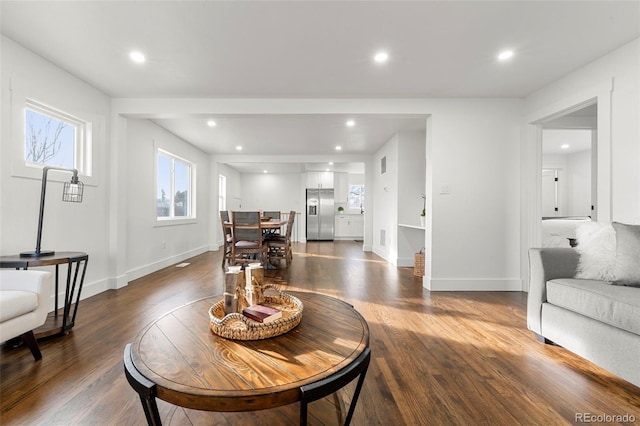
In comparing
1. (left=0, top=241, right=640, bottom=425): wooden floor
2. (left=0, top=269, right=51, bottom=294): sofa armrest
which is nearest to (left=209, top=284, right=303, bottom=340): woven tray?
Result: (left=0, top=241, right=640, bottom=425): wooden floor

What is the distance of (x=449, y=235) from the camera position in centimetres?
341

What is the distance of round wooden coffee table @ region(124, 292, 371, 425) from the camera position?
771 millimetres

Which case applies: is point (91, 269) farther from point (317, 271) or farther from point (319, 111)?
point (319, 111)

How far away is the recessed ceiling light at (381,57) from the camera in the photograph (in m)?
2.42

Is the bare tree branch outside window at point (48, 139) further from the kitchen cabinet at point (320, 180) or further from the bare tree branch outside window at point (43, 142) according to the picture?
the kitchen cabinet at point (320, 180)

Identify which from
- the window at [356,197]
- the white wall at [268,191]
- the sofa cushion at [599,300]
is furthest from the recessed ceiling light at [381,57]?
the white wall at [268,191]

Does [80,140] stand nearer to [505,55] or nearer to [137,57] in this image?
[137,57]

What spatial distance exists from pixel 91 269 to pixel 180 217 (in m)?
2.39

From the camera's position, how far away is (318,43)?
2.27m

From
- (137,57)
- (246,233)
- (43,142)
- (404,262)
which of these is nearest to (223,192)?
(246,233)

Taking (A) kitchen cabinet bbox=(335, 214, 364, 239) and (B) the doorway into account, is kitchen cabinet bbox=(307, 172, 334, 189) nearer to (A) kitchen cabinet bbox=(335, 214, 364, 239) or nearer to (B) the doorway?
(A) kitchen cabinet bbox=(335, 214, 364, 239)

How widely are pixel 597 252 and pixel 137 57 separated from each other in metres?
3.89

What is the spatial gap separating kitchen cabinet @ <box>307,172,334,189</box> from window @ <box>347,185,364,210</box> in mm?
867

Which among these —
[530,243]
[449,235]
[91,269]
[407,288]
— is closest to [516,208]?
[530,243]
